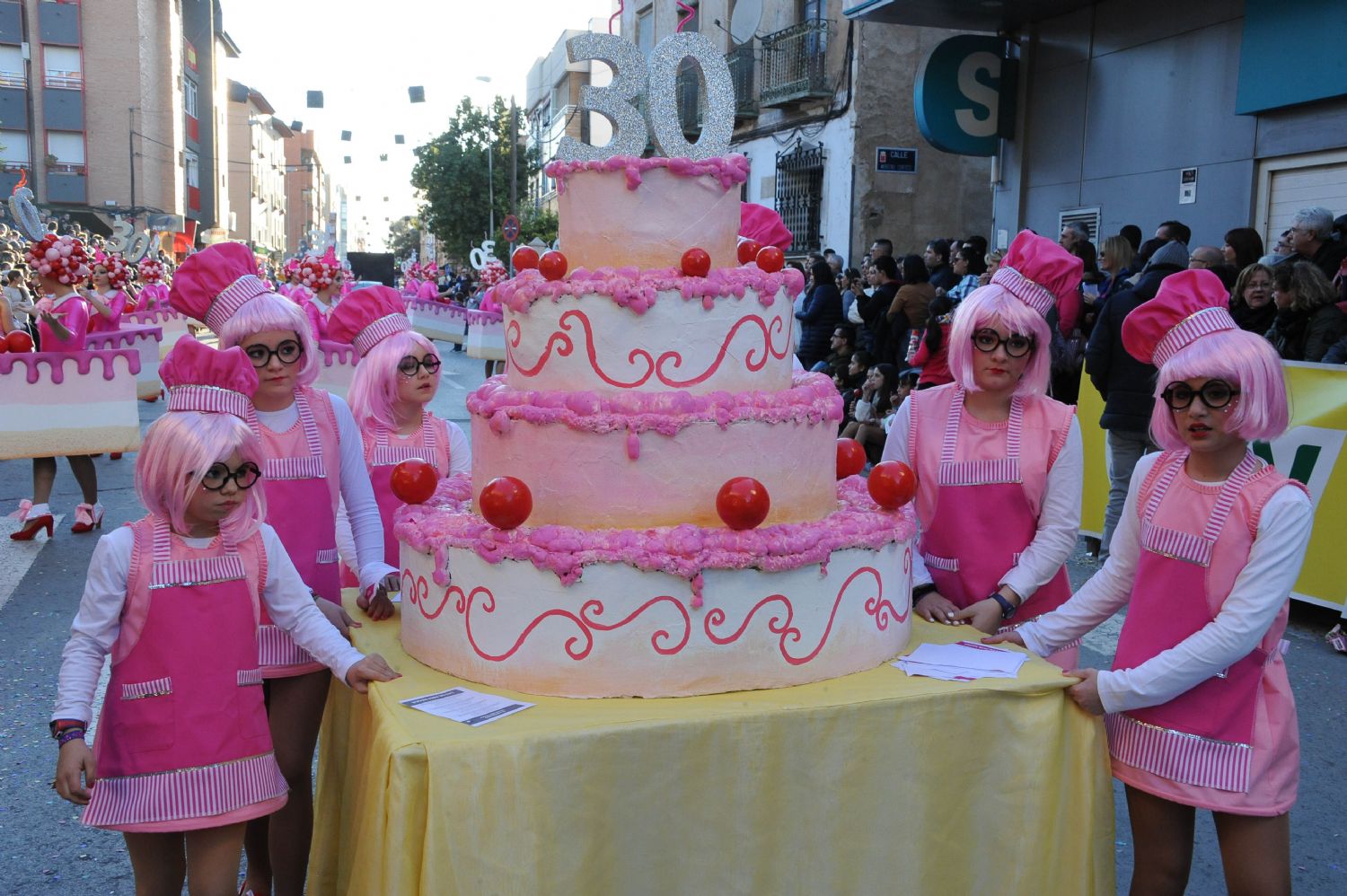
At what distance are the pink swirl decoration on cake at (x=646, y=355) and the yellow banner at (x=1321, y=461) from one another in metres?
4.55

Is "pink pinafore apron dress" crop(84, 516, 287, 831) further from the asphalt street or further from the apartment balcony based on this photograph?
the apartment balcony

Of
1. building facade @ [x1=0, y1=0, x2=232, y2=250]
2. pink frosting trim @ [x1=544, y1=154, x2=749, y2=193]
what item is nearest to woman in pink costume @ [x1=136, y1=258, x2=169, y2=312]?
pink frosting trim @ [x1=544, y1=154, x2=749, y2=193]

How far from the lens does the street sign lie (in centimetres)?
1845

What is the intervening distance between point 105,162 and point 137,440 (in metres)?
45.8

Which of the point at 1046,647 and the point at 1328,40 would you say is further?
the point at 1328,40

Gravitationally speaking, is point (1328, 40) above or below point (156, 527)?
above

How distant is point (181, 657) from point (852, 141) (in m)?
18.0

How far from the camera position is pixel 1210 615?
266cm

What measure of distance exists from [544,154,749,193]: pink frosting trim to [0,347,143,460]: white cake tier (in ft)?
24.1

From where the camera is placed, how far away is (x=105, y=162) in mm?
48656

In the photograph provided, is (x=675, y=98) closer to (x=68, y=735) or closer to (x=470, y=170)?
(x=68, y=735)

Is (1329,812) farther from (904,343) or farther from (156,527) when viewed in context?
(904,343)

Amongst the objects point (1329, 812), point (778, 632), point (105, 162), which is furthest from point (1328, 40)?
point (105, 162)

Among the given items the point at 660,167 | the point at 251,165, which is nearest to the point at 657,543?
the point at 660,167
